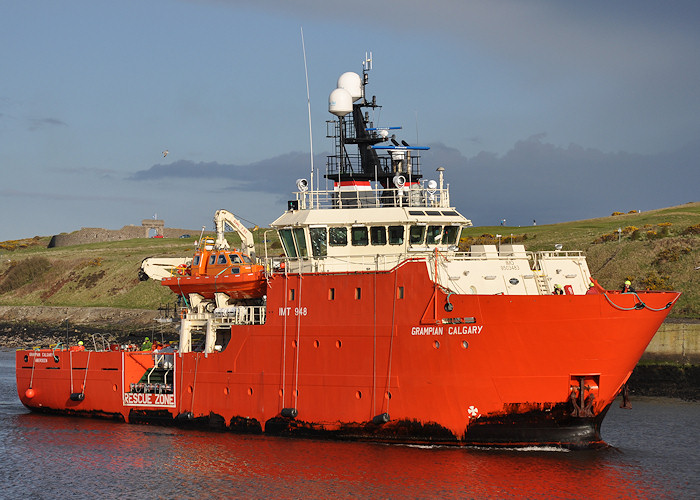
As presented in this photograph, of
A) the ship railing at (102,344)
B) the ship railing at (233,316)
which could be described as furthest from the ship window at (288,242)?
the ship railing at (102,344)

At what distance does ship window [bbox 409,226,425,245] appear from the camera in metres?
25.1

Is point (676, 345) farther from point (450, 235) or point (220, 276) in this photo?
point (220, 276)

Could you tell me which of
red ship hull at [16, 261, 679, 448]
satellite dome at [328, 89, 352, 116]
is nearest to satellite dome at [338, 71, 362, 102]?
satellite dome at [328, 89, 352, 116]

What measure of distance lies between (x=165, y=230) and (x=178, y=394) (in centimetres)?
8885

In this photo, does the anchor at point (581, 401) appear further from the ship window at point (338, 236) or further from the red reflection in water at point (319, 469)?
the ship window at point (338, 236)

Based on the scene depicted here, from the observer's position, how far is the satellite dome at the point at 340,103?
2872 centimetres

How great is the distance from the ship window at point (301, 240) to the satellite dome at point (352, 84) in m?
6.37

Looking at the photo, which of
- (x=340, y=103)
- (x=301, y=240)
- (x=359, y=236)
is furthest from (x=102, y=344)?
(x=359, y=236)

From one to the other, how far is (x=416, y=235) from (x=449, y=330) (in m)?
3.98

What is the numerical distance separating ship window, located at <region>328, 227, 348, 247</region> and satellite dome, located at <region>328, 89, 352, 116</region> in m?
5.48

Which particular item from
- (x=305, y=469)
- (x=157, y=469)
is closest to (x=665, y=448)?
(x=305, y=469)

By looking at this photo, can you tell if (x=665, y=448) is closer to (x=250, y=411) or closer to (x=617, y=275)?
(x=250, y=411)

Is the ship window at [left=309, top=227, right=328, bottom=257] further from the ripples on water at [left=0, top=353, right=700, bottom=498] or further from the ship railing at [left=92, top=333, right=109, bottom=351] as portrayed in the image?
the ship railing at [left=92, top=333, right=109, bottom=351]

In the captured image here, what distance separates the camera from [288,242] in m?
26.2
